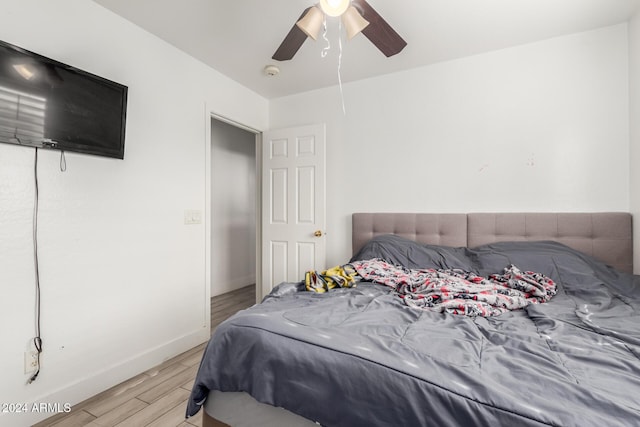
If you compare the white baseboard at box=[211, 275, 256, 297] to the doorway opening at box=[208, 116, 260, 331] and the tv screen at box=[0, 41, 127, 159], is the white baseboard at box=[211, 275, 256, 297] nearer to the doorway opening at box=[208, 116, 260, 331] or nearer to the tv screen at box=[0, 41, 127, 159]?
the doorway opening at box=[208, 116, 260, 331]

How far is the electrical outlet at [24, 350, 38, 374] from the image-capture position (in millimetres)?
1597

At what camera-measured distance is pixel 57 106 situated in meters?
1.66

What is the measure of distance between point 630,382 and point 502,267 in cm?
130

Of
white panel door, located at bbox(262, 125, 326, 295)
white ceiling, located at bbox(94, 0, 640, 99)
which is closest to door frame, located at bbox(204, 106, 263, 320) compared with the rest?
white panel door, located at bbox(262, 125, 326, 295)

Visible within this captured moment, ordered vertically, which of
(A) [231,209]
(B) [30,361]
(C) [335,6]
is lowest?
(B) [30,361]

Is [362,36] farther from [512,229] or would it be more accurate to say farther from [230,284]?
[230,284]

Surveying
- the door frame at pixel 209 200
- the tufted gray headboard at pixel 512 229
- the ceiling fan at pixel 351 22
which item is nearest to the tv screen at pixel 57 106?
the door frame at pixel 209 200

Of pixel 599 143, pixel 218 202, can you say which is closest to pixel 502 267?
pixel 599 143

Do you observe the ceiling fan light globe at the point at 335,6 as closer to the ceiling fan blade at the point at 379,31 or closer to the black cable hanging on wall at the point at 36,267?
the ceiling fan blade at the point at 379,31

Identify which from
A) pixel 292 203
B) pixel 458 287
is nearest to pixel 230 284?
pixel 292 203

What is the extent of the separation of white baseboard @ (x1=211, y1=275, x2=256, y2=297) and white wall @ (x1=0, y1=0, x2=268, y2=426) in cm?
139

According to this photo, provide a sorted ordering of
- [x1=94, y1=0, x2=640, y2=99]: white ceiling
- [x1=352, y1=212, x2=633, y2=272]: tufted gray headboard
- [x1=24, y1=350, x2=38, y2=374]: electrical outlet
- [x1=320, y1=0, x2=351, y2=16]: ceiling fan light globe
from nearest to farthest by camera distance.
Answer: [x1=320, y1=0, x2=351, y2=16]: ceiling fan light globe → [x1=24, y1=350, x2=38, y2=374]: electrical outlet → [x1=94, y1=0, x2=640, y2=99]: white ceiling → [x1=352, y1=212, x2=633, y2=272]: tufted gray headboard

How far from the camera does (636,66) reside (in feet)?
6.63

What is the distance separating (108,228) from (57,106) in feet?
2.54
